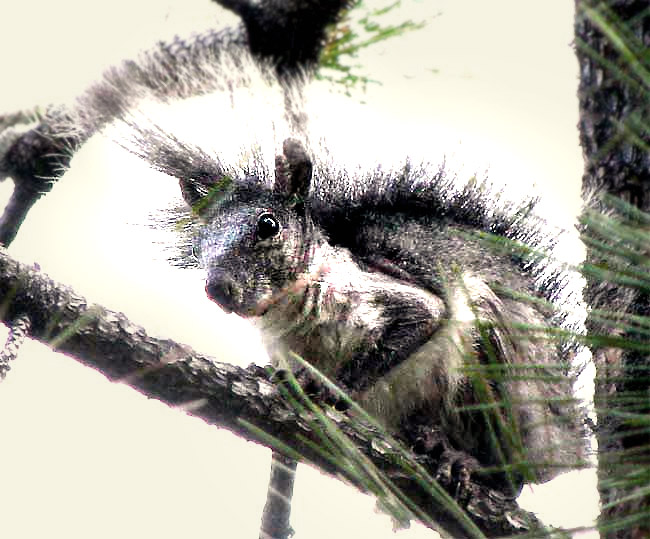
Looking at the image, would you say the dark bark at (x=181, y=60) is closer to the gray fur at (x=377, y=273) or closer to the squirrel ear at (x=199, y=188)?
the gray fur at (x=377, y=273)

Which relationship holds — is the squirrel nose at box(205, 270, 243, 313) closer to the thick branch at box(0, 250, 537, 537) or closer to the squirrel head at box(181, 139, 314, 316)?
the squirrel head at box(181, 139, 314, 316)

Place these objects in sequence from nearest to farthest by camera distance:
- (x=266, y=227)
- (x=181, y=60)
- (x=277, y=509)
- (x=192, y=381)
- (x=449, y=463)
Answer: (x=181, y=60)
(x=192, y=381)
(x=449, y=463)
(x=277, y=509)
(x=266, y=227)

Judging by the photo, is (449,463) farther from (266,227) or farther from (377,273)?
(266,227)

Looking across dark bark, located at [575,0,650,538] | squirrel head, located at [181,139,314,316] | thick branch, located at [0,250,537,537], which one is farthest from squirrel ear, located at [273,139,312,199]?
dark bark, located at [575,0,650,538]

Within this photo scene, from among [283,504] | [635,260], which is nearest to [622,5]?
[635,260]

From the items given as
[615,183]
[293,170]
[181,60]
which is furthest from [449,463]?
[181,60]
